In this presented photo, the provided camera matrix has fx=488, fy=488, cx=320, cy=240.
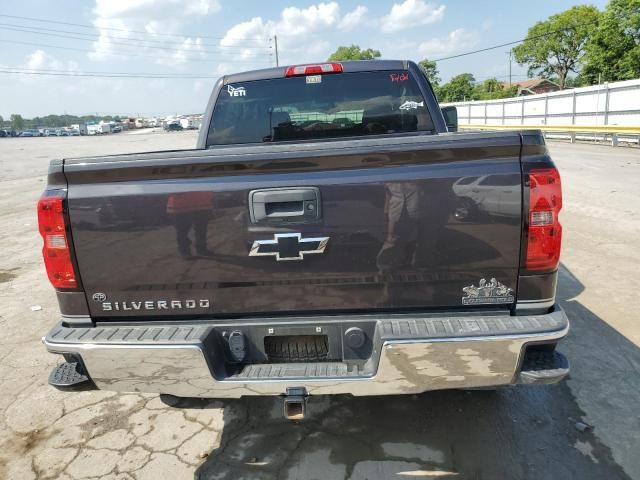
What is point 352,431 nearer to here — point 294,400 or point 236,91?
point 294,400

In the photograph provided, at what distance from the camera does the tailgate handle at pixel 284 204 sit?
Answer: 226 cm

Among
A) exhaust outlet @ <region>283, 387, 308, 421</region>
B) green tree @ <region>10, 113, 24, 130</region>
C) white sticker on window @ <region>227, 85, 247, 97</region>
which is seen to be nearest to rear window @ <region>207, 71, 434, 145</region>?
white sticker on window @ <region>227, 85, 247, 97</region>

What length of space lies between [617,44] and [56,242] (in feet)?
148

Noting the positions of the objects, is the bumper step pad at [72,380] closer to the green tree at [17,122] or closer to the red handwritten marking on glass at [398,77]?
the red handwritten marking on glass at [398,77]

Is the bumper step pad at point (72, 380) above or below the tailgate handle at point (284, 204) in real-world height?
below

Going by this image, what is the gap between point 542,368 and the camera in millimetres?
2318

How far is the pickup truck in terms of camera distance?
7.27 feet

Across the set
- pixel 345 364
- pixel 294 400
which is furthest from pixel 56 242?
pixel 345 364

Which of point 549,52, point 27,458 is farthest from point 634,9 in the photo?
point 27,458

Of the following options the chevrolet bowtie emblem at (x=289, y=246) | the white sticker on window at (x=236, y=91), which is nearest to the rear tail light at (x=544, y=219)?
the chevrolet bowtie emblem at (x=289, y=246)

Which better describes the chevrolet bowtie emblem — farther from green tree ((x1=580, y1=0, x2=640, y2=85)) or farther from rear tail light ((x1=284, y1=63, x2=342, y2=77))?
green tree ((x1=580, y1=0, x2=640, y2=85))

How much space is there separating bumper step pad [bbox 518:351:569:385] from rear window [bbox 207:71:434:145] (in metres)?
2.06

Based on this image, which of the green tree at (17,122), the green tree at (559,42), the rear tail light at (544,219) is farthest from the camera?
the green tree at (17,122)

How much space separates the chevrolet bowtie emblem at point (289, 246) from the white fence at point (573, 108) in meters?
22.1
